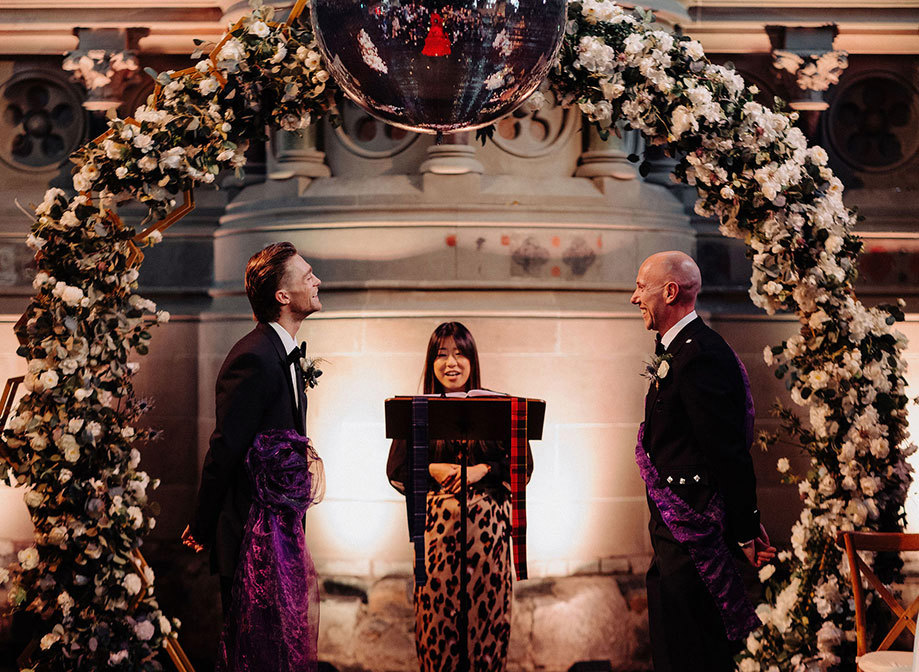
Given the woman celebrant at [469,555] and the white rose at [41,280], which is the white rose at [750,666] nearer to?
the woman celebrant at [469,555]

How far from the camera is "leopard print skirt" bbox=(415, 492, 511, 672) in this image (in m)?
4.02

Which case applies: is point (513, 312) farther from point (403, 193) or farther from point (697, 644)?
point (697, 644)

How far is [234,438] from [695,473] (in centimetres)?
152

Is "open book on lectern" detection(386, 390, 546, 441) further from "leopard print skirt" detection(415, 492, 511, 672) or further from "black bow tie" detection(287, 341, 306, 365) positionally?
"leopard print skirt" detection(415, 492, 511, 672)

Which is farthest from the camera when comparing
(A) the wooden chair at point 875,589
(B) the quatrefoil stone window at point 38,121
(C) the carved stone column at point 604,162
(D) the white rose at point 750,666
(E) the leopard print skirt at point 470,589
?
(B) the quatrefoil stone window at point 38,121

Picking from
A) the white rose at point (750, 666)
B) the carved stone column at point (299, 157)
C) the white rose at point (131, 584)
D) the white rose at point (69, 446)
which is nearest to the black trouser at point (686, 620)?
the white rose at point (750, 666)

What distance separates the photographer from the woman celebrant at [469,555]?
402 centimetres

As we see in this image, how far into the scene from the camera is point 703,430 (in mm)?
3334

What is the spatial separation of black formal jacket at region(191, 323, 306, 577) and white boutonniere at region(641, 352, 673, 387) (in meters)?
1.26

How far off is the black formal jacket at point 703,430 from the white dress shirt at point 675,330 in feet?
0.09

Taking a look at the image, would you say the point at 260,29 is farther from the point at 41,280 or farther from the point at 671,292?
the point at 671,292

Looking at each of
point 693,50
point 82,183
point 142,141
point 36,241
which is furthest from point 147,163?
point 693,50

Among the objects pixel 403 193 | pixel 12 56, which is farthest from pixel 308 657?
pixel 12 56

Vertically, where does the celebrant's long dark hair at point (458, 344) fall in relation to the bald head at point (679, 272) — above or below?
below
